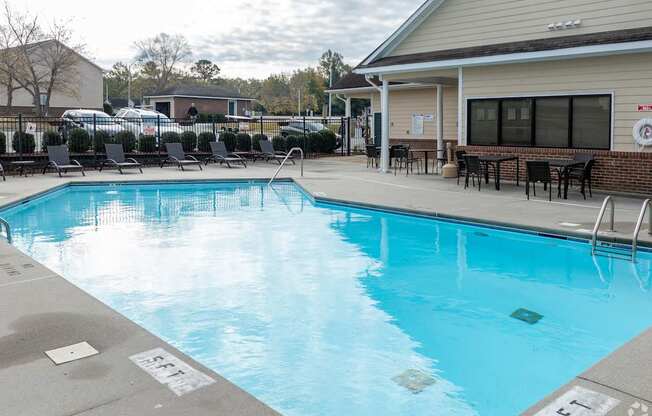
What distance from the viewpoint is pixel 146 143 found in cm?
2297

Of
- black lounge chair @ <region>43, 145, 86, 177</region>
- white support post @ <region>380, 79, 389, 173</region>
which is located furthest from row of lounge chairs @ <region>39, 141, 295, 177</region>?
white support post @ <region>380, 79, 389, 173</region>

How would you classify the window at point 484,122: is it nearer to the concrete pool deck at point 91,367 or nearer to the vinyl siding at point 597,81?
the vinyl siding at point 597,81

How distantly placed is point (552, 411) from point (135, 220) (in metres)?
10.4

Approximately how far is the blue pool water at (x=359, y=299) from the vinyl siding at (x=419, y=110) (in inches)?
420

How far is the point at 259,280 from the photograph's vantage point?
802 cm

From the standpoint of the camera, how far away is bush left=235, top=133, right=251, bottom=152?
25250mm

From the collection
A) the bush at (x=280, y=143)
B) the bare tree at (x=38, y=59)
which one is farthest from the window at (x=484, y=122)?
the bare tree at (x=38, y=59)

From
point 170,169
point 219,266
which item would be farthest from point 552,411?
point 170,169

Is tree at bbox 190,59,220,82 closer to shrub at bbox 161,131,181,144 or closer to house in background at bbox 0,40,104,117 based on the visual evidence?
house in background at bbox 0,40,104,117

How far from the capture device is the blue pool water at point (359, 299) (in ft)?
16.3

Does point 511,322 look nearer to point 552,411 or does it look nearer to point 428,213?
point 552,411

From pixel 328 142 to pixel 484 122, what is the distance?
461 inches

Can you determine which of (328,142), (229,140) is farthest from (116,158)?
(328,142)

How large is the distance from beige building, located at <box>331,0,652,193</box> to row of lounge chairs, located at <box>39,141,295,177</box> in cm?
635
